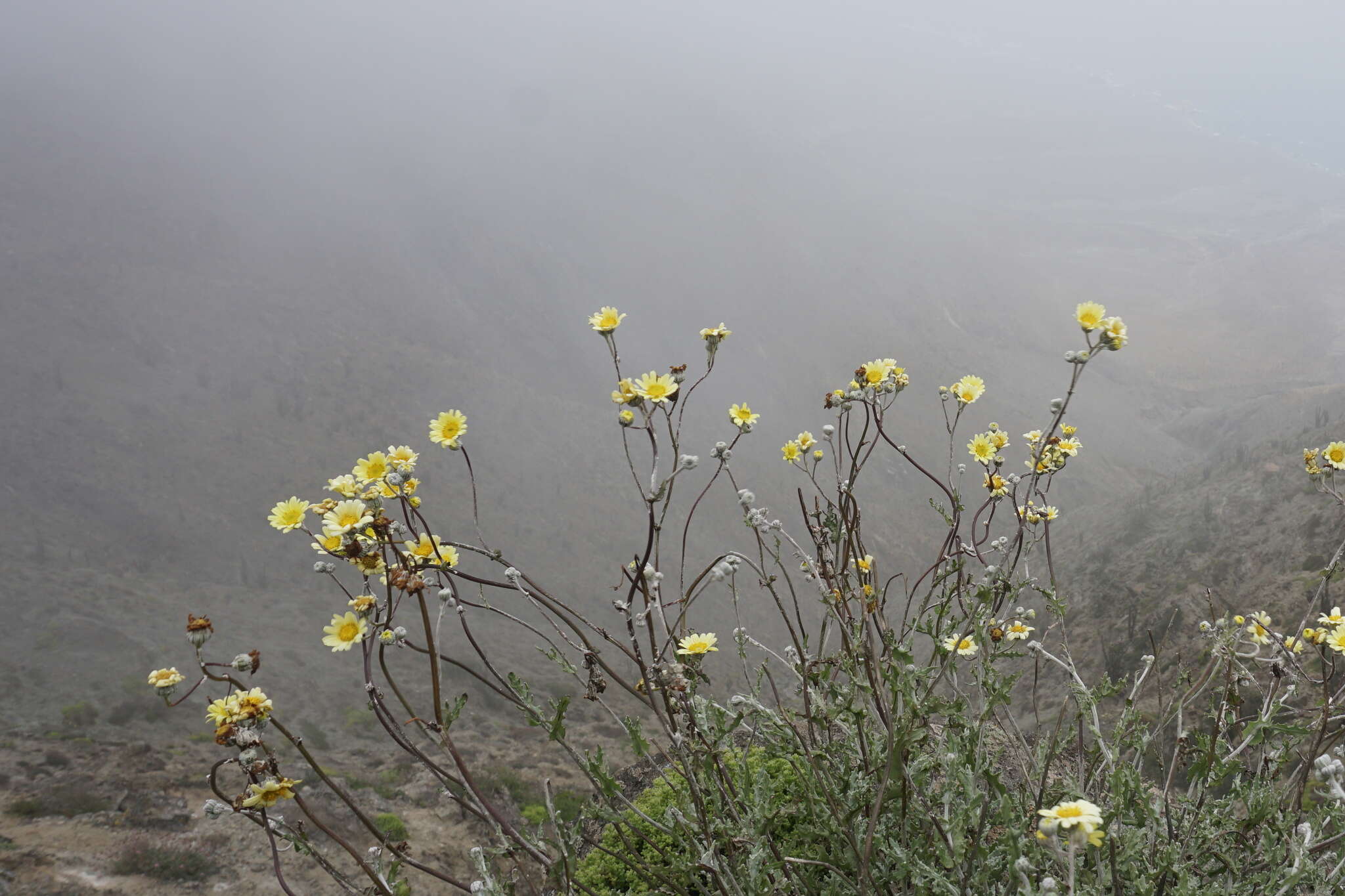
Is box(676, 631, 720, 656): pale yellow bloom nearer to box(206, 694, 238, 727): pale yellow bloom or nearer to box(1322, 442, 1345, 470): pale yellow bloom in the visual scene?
box(206, 694, 238, 727): pale yellow bloom

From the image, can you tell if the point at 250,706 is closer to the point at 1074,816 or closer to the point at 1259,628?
the point at 1074,816

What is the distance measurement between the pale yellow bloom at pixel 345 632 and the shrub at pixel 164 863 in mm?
7516

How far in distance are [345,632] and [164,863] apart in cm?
780

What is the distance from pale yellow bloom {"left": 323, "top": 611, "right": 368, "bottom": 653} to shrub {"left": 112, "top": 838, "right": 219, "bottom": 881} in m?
7.52

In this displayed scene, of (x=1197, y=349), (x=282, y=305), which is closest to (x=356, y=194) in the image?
(x=282, y=305)

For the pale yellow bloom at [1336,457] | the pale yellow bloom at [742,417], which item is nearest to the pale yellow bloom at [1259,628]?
the pale yellow bloom at [1336,457]

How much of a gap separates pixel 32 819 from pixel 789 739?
9682mm

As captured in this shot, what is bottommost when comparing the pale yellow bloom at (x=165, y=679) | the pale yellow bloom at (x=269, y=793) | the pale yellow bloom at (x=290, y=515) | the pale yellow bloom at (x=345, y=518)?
the pale yellow bloom at (x=269, y=793)

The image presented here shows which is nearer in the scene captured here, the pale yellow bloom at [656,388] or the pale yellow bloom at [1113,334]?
the pale yellow bloom at [1113,334]

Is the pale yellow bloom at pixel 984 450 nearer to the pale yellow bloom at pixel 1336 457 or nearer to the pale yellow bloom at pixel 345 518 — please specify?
the pale yellow bloom at pixel 1336 457

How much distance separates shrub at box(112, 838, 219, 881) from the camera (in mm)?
6746

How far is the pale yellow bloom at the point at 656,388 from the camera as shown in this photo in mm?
1893

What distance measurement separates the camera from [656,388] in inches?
77.4

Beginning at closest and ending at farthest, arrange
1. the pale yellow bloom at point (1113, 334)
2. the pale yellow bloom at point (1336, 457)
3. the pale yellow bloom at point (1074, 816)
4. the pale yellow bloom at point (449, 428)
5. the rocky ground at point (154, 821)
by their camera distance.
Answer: the pale yellow bloom at point (1074, 816) < the pale yellow bloom at point (1113, 334) < the pale yellow bloom at point (449, 428) < the pale yellow bloom at point (1336, 457) < the rocky ground at point (154, 821)
